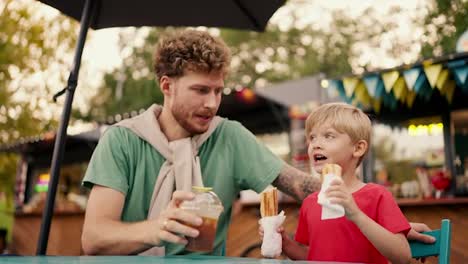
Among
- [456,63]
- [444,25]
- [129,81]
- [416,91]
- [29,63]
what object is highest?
[444,25]

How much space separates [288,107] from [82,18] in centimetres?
616

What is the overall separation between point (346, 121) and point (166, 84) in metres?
0.81

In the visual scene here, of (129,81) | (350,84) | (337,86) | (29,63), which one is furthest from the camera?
(129,81)

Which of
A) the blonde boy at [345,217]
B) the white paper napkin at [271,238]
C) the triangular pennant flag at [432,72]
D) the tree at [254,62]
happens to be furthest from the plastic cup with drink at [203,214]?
the tree at [254,62]

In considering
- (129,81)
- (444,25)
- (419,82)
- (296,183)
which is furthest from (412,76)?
(129,81)

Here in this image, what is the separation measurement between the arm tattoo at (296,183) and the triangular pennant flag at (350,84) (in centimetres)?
433

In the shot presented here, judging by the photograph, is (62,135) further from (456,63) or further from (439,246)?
(456,63)

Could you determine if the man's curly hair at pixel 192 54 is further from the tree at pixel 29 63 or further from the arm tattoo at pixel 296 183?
the tree at pixel 29 63

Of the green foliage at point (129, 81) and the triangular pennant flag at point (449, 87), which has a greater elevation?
the green foliage at point (129, 81)

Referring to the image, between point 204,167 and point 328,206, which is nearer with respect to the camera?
point 328,206

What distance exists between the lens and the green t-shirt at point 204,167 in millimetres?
2180

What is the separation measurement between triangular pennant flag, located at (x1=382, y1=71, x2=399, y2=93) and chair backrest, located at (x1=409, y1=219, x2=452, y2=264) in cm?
451

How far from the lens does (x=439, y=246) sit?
6.23 ft

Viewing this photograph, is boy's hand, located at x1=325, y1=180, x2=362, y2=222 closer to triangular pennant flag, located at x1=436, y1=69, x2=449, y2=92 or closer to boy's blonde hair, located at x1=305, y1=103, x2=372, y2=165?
boy's blonde hair, located at x1=305, y1=103, x2=372, y2=165
